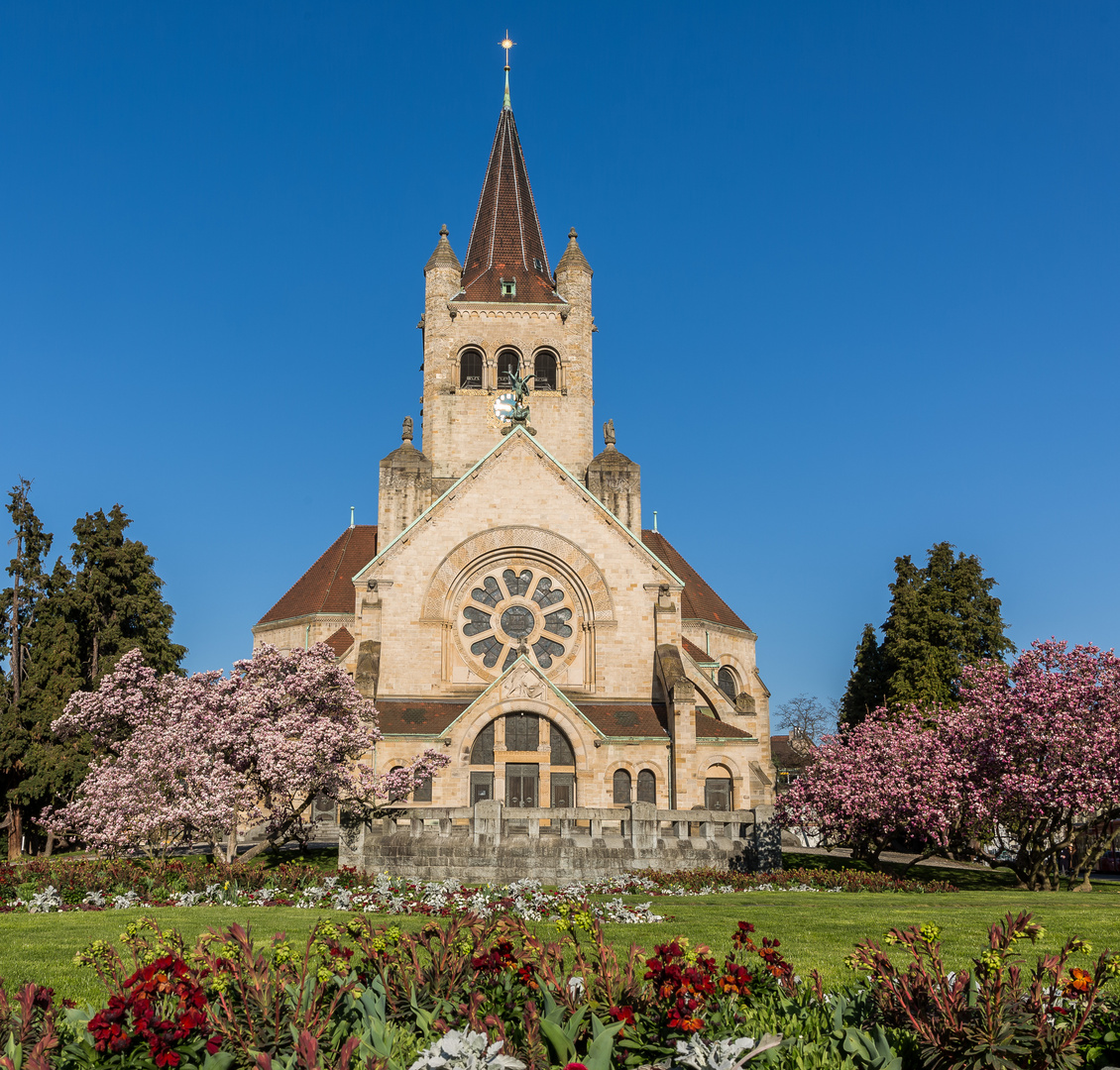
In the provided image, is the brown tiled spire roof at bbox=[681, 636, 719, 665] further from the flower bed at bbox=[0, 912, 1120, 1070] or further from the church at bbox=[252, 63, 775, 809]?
the flower bed at bbox=[0, 912, 1120, 1070]

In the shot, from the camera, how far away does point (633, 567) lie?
3941 cm

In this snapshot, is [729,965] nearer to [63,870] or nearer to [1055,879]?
[63,870]

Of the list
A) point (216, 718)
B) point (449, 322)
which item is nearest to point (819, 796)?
point (216, 718)

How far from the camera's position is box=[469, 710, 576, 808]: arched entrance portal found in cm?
3484

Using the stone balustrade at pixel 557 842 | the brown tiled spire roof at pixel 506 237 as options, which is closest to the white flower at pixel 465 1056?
the stone balustrade at pixel 557 842

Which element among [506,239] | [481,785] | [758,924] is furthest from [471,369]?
[758,924]

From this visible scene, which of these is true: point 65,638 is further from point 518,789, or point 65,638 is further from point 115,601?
point 518,789

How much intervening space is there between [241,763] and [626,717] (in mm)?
14268

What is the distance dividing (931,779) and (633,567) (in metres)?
15.8

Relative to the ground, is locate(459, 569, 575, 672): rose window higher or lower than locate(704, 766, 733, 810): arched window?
higher

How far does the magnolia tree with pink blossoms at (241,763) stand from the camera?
26688 mm

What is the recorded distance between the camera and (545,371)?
173 ft

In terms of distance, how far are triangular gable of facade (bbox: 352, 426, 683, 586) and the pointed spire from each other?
15143 mm

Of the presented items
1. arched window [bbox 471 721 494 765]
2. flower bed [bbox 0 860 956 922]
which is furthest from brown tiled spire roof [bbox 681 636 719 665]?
flower bed [bbox 0 860 956 922]
